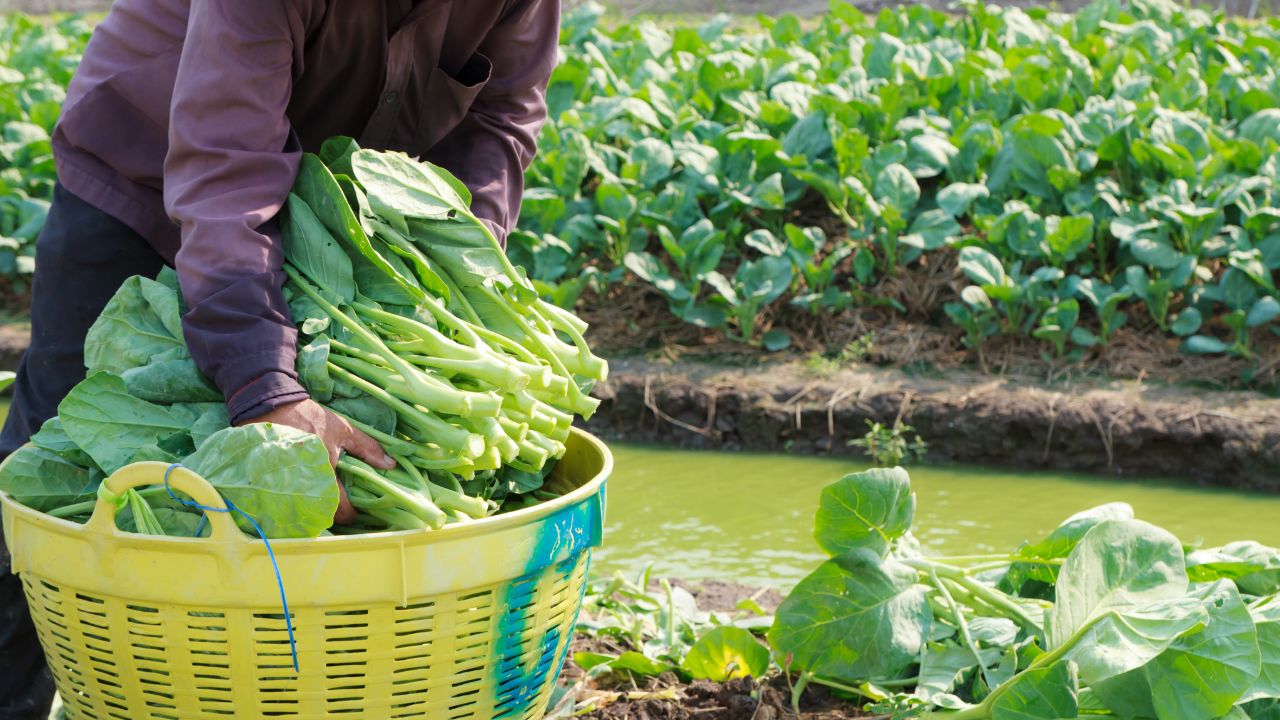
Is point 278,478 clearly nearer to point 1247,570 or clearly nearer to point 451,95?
point 451,95

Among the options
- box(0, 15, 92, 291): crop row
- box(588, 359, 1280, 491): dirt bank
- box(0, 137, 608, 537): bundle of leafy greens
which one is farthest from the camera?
box(0, 15, 92, 291): crop row

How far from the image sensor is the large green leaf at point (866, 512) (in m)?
2.19

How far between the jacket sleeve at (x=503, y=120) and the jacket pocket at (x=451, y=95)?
52 millimetres

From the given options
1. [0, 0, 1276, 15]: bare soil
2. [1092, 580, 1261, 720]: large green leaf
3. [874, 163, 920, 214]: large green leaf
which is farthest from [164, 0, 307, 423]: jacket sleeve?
[0, 0, 1276, 15]: bare soil

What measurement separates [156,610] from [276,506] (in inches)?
9.0

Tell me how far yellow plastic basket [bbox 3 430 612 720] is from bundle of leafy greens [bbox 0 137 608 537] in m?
0.06

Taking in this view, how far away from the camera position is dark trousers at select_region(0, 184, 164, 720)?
2145mm

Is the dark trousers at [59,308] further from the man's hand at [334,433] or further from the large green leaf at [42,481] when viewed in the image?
the man's hand at [334,433]

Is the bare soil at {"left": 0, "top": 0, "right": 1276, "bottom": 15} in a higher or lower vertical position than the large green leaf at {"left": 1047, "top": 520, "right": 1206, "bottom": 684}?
higher

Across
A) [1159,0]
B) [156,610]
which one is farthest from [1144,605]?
[1159,0]

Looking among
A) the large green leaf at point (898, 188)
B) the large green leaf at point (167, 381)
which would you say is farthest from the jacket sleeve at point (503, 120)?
the large green leaf at point (898, 188)

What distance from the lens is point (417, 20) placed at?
202cm

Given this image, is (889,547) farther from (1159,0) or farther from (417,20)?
(1159,0)

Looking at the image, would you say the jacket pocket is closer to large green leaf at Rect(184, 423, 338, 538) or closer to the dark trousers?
the dark trousers
